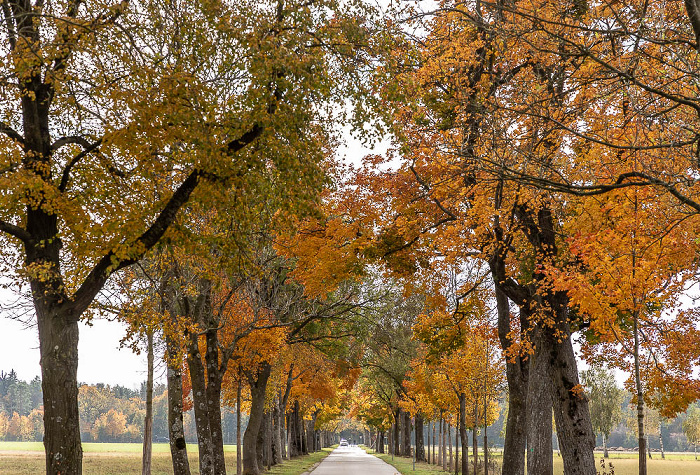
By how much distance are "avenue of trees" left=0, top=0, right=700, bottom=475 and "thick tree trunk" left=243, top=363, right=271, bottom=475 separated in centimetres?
785

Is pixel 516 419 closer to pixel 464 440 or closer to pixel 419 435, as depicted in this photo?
pixel 464 440

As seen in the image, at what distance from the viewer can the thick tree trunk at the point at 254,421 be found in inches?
1079

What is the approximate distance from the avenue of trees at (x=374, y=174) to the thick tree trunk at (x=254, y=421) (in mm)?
7849

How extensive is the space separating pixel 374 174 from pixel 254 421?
1640cm

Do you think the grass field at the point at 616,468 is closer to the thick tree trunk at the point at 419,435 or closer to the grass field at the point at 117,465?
the thick tree trunk at the point at 419,435

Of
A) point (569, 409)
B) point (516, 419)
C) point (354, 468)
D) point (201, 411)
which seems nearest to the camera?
point (569, 409)

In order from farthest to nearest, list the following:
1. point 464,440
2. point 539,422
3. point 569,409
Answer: point 464,440
point 539,422
point 569,409

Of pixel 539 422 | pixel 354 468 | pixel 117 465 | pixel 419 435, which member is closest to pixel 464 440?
pixel 354 468

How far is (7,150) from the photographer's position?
9.68 meters

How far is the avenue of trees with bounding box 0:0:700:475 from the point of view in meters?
8.96

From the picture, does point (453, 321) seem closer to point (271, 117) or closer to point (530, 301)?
point (530, 301)

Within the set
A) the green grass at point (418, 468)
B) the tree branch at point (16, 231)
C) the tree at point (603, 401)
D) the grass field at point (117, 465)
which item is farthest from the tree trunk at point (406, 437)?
the tree branch at point (16, 231)

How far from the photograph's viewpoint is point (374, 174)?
675 inches

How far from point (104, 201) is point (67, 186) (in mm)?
891
